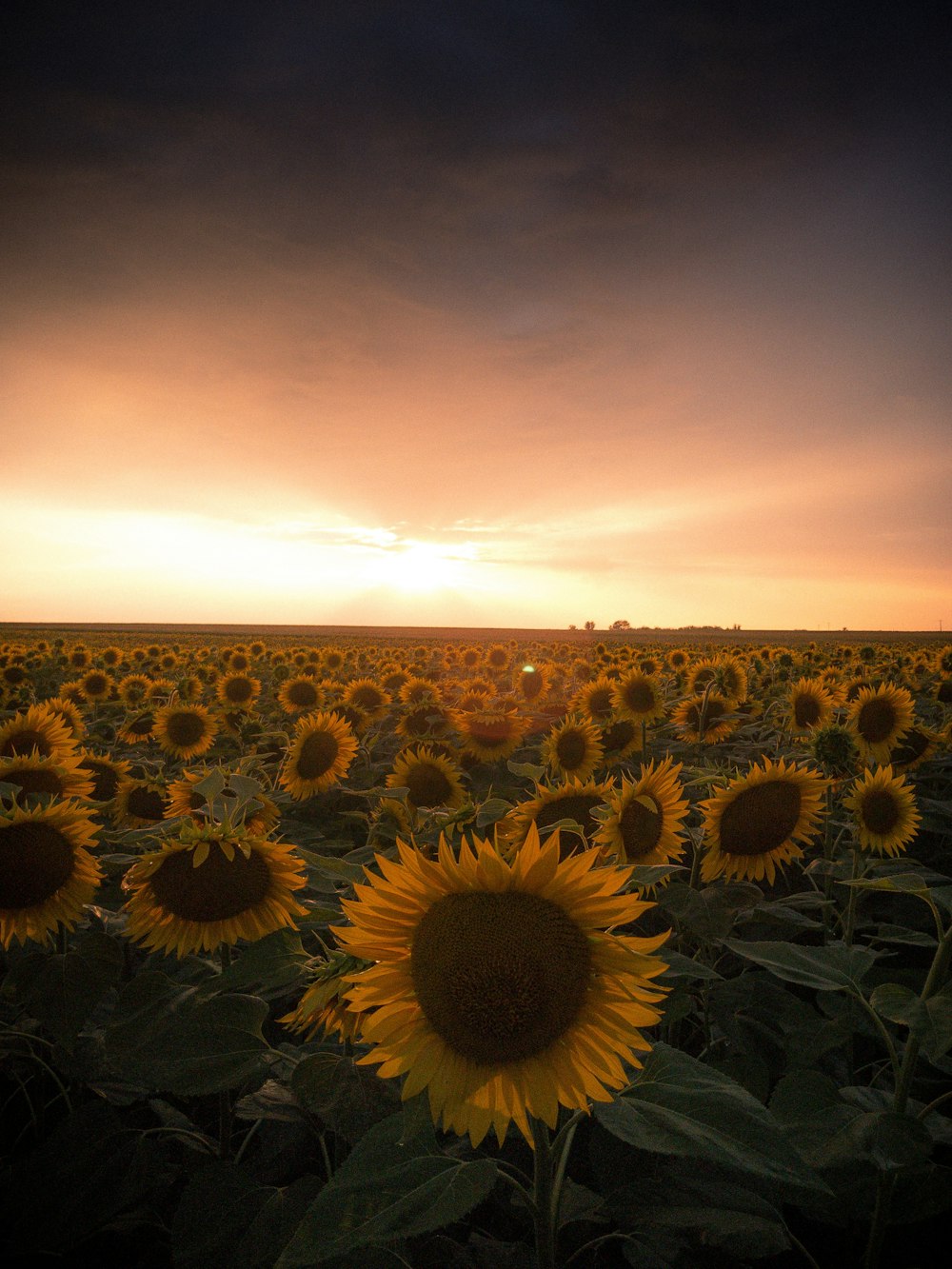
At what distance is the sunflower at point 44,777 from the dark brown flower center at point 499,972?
6.58 feet

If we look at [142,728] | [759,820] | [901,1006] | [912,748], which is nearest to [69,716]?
[142,728]

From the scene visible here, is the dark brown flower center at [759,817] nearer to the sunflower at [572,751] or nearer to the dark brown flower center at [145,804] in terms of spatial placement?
the sunflower at [572,751]

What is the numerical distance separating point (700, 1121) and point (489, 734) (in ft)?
16.5

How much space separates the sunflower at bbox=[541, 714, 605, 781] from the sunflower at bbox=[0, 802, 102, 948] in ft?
10.7

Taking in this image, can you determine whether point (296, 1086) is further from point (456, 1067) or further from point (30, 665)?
point (30, 665)

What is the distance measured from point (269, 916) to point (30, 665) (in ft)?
48.8

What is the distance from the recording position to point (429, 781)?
483cm

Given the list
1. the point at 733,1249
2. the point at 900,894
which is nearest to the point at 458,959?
the point at 733,1249

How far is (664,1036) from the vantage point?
3.38m

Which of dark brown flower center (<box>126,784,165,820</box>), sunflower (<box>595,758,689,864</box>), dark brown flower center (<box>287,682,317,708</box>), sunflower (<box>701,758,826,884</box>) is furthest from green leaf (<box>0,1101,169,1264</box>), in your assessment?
dark brown flower center (<box>287,682,317,708</box>)

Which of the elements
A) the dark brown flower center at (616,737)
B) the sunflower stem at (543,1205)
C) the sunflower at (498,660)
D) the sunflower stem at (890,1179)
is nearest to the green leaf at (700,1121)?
the sunflower stem at (543,1205)

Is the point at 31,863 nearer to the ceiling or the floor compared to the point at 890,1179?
nearer to the ceiling

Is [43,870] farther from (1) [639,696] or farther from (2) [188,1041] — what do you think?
(1) [639,696]

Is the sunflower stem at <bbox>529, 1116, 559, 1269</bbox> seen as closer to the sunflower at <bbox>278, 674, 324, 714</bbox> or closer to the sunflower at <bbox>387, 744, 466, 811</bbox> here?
the sunflower at <bbox>387, 744, 466, 811</bbox>
